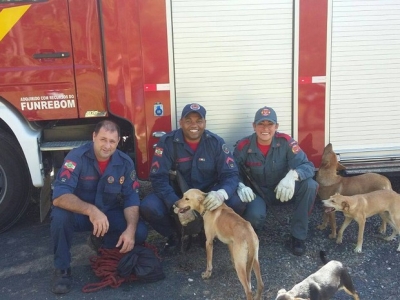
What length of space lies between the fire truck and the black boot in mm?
888

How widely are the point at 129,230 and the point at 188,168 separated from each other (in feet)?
2.71

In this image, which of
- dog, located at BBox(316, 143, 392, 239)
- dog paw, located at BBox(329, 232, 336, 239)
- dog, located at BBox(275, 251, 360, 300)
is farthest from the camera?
dog, located at BBox(316, 143, 392, 239)

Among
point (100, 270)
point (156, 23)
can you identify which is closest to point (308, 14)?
point (156, 23)

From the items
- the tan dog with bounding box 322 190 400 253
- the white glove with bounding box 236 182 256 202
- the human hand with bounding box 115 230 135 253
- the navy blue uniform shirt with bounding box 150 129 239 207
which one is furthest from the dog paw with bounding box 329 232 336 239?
the human hand with bounding box 115 230 135 253

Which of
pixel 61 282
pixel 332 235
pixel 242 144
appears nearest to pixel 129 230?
pixel 61 282

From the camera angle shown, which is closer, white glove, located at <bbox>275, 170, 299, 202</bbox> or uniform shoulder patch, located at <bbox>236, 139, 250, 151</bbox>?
white glove, located at <bbox>275, 170, 299, 202</bbox>

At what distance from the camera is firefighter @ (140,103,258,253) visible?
381 cm

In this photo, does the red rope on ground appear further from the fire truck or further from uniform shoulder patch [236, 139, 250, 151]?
uniform shoulder patch [236, 139, 250, 151]

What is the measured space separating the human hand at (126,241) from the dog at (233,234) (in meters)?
0.40

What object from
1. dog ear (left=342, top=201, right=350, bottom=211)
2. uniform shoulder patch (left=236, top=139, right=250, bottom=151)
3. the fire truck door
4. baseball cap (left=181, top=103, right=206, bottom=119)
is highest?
the fire truck door

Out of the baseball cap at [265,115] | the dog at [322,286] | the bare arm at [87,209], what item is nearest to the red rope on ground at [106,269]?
the bare arm at [87,209]

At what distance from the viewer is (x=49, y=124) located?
4.29 m

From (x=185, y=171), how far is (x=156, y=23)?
135cm

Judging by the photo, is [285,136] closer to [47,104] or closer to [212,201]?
[212,201]
